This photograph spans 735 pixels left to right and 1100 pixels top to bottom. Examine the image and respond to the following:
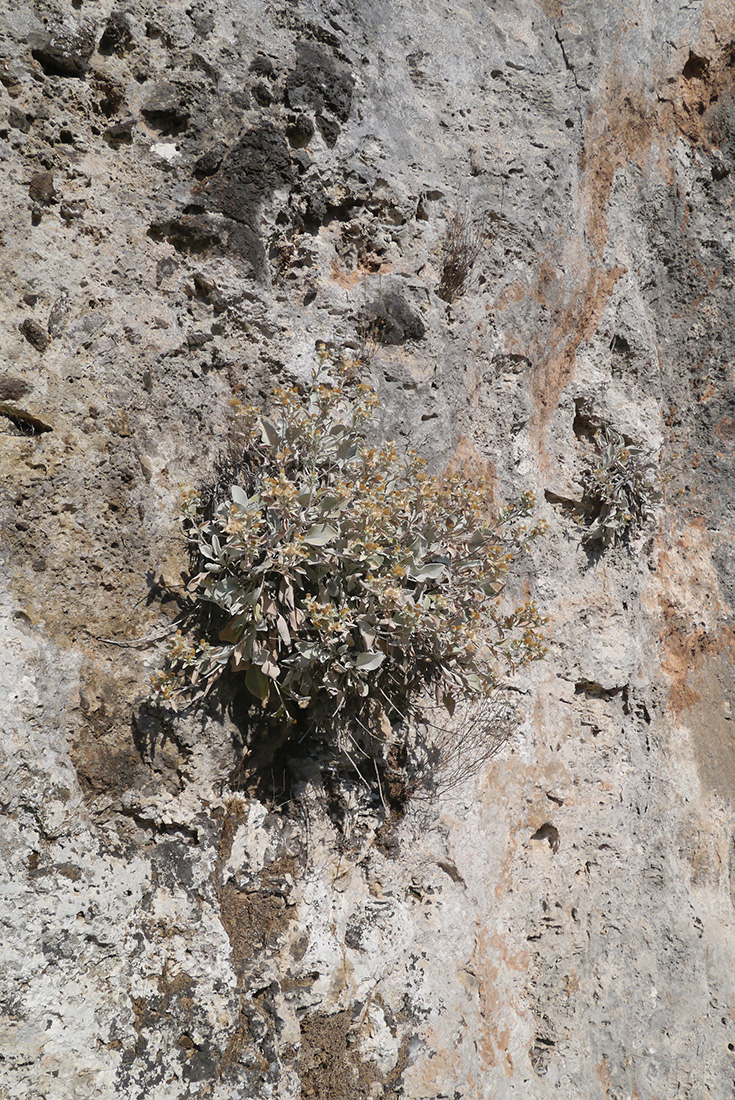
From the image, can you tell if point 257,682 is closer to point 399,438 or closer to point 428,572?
point 428,572

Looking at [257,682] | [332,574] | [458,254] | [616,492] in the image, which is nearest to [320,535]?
[332,574]

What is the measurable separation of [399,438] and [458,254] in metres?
1.19

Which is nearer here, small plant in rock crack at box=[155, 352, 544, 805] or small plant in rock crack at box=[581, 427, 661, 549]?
small plant in rock crack at box=[155, 352, 544, 805]

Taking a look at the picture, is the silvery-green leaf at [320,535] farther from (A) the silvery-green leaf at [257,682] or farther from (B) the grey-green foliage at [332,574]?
(A) the silvery-green leaf at [257,682]

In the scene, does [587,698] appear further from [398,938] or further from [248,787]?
[248,787]

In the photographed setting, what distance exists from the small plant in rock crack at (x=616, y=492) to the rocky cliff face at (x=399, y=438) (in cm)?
10

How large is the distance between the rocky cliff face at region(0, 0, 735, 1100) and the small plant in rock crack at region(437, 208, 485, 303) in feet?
0.16

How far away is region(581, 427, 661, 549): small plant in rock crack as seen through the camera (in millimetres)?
4355

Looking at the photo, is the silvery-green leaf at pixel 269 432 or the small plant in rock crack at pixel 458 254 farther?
the small plant in rock crack at pixel 458 254

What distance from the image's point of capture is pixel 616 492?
436 cm

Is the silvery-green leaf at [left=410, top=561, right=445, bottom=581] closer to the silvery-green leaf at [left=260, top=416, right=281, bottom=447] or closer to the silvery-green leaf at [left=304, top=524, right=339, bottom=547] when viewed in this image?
the silvery-green leaf at [left=304, top=524, right=339, bottom=547]

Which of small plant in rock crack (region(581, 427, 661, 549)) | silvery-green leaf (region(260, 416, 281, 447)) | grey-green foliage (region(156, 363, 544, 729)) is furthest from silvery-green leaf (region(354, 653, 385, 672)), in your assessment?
small plant in rock crack (region(581, 427, 661, 549))

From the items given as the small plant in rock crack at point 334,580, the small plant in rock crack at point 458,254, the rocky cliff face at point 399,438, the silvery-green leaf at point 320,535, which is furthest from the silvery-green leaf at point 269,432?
the small plant in rock crack at point 458,254

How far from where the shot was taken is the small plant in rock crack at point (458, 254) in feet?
12.9
